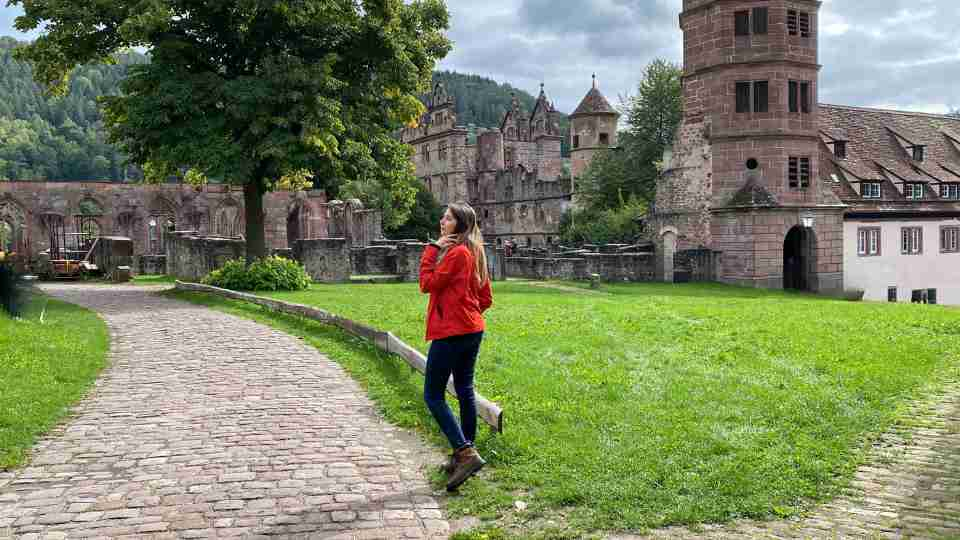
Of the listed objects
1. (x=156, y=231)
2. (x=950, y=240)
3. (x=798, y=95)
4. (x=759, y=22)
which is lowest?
(x=950, y=240)

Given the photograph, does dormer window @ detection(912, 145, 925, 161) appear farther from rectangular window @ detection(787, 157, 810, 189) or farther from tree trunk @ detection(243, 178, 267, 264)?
tree trunk @ detection(243, 178, 267, 264)

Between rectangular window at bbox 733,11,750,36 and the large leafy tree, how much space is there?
1583 cm

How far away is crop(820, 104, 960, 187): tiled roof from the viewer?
43.2m

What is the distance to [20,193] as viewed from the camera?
44375 millimetres

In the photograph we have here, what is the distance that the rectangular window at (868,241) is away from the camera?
39656 millimetres

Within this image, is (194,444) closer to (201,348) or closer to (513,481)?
(513,481)

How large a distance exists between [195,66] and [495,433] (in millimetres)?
20190

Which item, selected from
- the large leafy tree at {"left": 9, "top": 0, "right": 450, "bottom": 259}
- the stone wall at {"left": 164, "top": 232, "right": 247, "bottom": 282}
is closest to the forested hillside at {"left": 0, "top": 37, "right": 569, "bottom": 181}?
the stone wall at {"left": 164, "top": 232, "right": 247, "bottom": 282}

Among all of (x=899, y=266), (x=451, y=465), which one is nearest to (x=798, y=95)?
(x=899, y=266)

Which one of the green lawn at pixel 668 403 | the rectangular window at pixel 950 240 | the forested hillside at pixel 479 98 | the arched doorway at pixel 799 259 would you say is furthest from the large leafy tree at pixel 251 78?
the forested hillside at pixel 479 98

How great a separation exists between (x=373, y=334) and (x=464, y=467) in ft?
22.5

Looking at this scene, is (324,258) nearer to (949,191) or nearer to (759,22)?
(759,22)

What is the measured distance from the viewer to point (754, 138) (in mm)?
35938

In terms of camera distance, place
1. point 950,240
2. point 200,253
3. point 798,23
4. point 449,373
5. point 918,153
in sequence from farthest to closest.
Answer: point 918,153, point 950,240, point 798,23, point 200,253, point 449,373
